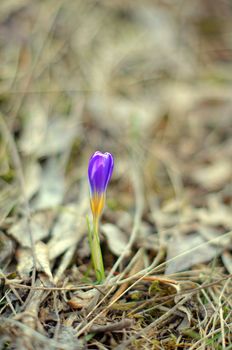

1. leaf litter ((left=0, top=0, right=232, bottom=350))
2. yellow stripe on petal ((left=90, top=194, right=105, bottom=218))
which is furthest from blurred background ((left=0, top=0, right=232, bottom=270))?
yellow stripe on petal ((left=90, top=194, right=105, bottom=218))

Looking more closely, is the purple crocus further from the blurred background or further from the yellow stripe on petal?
the blurred background

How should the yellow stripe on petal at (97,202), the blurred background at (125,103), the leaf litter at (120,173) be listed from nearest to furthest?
the leaf litter at (120,173) < the yellow stripe on petal at (97,202) < the blurred background at (125,103)

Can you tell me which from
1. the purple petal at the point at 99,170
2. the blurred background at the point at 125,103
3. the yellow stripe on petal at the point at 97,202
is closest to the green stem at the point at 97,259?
the yellow stripe on petal at the point at 97,202

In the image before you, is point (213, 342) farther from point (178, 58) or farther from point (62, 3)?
point (62, 3)

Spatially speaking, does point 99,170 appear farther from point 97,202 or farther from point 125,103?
point 125,103

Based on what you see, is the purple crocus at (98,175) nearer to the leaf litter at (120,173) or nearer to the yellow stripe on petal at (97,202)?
the yellow stripe on petal at (97,202)

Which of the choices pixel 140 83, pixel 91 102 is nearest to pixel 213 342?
pixel 91 102
